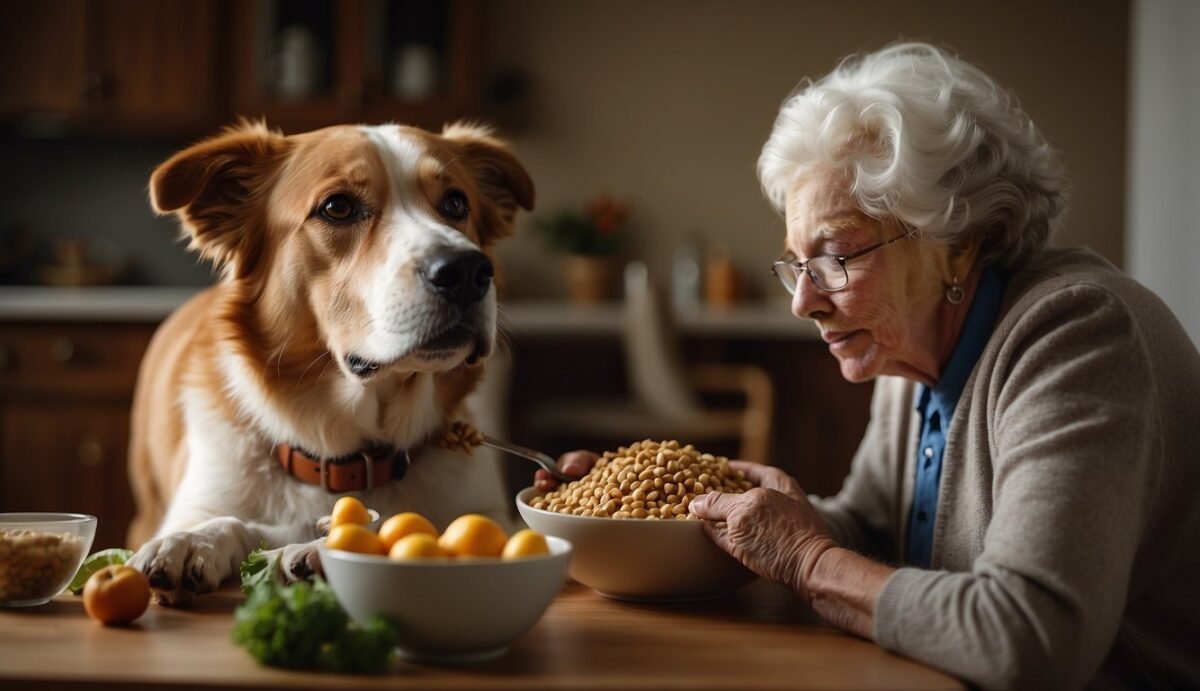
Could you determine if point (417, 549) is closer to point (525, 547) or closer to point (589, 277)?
point (525, 547)

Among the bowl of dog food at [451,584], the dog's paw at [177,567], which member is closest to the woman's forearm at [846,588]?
the bowl of dog food at [451,584]

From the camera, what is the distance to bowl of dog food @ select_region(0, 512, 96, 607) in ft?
3.64

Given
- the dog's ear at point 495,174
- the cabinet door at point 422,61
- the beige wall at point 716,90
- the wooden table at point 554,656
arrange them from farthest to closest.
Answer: the beige wall at point 716,90, the cabinet door at point 422,61, the dog's ear at point 495,174, the wooden table at point 554,656

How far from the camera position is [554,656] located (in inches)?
38.7

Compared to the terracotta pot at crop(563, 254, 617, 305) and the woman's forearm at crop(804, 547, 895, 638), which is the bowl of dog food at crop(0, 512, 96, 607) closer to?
the woman's forearm at crop(804, 547, 895, 638)

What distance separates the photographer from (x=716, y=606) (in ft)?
4.01

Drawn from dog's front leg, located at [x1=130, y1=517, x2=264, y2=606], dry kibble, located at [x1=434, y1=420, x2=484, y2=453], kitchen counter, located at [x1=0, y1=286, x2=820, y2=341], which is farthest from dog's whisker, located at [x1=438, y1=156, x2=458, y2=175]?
kitchen counter, located at [x1=0, y1=286, x2=820, y2=341]

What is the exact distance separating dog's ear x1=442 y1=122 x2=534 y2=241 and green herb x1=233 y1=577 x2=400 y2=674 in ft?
3.27

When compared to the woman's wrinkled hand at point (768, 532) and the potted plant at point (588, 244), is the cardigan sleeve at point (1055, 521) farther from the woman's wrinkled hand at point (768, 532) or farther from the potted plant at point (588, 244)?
the potted plant at point (588, 244)

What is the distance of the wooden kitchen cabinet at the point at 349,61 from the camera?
14.5 ft

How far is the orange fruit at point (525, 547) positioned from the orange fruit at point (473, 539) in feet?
0.04

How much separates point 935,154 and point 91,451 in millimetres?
3339

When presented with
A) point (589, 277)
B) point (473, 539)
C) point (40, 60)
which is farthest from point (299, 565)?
point (40, 60)

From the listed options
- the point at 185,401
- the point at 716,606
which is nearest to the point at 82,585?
the point at 185,401
